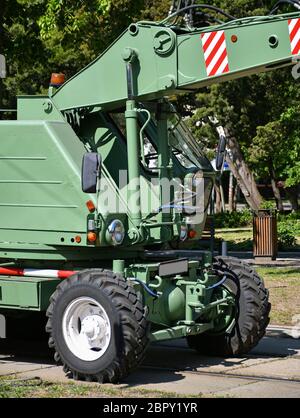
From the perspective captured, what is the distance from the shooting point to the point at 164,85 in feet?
32.4

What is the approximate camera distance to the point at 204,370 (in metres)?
10.1

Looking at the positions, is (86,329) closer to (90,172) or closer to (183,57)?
(90,172)

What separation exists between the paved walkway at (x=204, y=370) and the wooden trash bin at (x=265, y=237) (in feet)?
37.8

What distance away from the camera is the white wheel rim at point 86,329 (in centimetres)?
944

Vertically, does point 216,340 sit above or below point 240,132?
below

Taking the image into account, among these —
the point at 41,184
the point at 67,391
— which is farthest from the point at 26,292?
the point at 67,391

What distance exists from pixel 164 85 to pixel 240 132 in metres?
27.0

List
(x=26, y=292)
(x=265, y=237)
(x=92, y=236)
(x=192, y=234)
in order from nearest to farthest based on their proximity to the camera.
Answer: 1. (x=92, y=236)
2. (x=26, y=292)
3. (x=192, y=234)
4. (x=265, y=237)

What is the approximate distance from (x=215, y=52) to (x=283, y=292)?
708 cm

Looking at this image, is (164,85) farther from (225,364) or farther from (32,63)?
(32,63)

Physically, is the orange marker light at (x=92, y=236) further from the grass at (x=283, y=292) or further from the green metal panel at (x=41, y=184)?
the grass at (x=283, y=292)

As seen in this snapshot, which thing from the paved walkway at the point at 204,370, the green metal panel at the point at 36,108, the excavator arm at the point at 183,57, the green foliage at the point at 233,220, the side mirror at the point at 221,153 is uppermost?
the excavator arm at the point at 183,57

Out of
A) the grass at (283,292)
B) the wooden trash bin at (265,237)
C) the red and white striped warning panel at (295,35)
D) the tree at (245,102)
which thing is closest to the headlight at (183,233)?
the red and white striped warning panel at (295,35)
